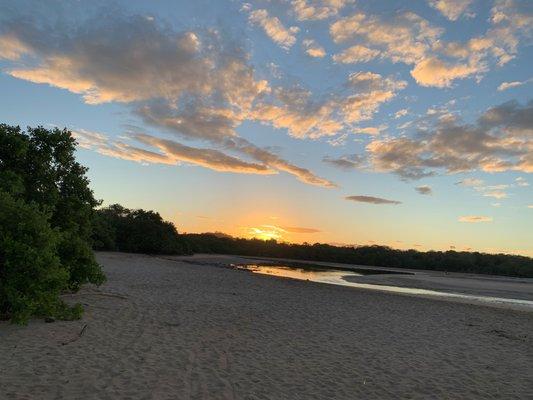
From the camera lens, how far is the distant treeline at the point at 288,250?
268ft

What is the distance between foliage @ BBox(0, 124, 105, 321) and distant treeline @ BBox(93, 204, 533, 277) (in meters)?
44.0

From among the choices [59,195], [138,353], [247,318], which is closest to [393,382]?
[138,353]

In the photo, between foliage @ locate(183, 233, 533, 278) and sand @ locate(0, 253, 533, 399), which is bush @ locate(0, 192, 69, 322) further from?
foliage @ locate(183, 233, 533, 278)

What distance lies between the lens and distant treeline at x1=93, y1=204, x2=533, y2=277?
81.8 metres

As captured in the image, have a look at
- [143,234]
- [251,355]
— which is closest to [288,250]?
[143,234]

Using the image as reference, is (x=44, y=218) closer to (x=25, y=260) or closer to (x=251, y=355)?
(x=25, y=260)

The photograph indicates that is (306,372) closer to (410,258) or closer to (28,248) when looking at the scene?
(28,248)

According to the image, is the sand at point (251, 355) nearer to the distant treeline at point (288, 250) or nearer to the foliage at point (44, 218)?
the foliage at point (44, 218)

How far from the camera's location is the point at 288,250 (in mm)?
137625

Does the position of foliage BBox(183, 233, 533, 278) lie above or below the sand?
above

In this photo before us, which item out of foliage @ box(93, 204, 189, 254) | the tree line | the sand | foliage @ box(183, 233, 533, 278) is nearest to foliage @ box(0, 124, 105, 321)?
the tree line

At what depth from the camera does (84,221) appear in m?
16.2

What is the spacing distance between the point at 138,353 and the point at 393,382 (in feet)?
20.5

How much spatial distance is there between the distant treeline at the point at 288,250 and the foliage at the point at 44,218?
4396 centimetres
